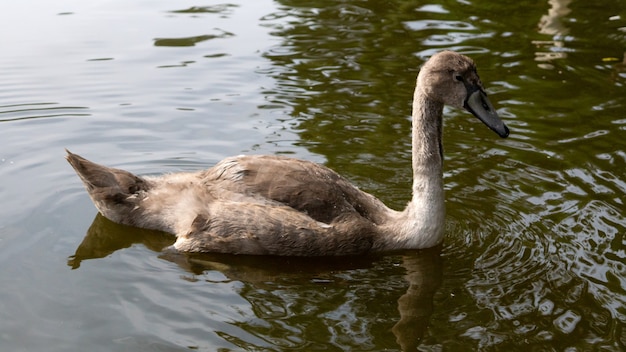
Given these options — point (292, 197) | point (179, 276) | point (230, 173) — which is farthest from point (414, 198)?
point (179, 276)

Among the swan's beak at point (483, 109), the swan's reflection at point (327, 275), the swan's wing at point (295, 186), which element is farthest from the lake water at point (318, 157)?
the swan's beak at point (483, 109)

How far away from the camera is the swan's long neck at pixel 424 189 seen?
8.05 meters

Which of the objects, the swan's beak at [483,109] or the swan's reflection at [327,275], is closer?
the swan's reflection at [327,275]

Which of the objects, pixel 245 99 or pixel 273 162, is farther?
pixel 245 99

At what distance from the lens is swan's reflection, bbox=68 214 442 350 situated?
6891mm

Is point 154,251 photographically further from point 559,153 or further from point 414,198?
point 559,153

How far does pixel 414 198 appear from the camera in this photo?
8.22 m

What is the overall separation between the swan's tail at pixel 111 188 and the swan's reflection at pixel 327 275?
18 cm

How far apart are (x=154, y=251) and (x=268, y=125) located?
9.96 ft

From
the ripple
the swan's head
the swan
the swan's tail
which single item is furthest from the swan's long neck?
the ripple

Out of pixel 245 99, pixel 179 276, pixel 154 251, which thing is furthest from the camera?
pixel 245 99

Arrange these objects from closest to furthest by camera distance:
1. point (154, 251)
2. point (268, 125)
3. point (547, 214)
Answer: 1. point (154, 251)
2. point (547, 214)
3. point (268, 125)

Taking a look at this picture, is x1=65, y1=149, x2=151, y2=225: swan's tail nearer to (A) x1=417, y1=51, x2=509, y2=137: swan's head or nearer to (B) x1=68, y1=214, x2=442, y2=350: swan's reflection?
(B) x1=68, y1=214, x2=442, y2=350: swan's reflection

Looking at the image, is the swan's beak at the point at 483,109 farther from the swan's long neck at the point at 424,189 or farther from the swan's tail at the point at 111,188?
the swan's tail at the point at 111,188
